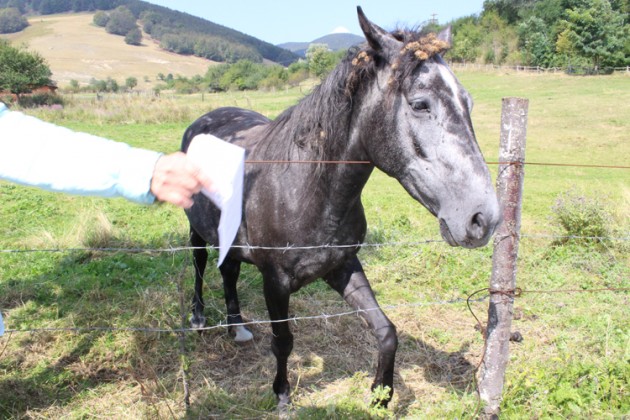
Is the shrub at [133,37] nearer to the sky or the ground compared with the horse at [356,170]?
nearer to the sky

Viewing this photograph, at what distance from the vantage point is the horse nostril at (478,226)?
188 centimetres

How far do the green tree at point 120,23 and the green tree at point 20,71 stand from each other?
122373 mm

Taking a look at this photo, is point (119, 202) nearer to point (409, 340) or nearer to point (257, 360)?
point (257, 360)

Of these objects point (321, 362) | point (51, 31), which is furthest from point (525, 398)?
point (51, 31)

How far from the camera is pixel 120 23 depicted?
481 feet

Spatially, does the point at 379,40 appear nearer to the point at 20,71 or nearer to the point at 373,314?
the point at 373,314

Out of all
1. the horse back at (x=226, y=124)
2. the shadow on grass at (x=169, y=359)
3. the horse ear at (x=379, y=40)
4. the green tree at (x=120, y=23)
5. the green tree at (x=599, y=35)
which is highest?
the green tree at (x=120, y=23)

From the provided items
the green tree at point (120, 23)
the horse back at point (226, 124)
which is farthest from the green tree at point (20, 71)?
the green tree at point (120, 23)

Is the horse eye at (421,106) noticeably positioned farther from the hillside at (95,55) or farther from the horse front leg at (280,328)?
the hillside at (95,55)

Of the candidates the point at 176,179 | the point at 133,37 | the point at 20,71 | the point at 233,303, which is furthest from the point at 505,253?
the point at 133,37

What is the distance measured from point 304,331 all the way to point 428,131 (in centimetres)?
255

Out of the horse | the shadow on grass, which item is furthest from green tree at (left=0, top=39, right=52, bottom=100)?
the horse

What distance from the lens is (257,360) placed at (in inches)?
146

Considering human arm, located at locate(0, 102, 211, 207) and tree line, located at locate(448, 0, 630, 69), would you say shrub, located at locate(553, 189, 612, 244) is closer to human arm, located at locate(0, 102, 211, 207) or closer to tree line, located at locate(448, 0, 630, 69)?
human arm, located at locate(0, 102, 211, 207)
